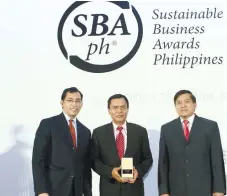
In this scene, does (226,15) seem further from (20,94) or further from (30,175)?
(30,175)

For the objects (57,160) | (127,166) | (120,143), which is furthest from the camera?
(120,143)

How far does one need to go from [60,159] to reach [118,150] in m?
0.47

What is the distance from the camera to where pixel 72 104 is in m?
3.31

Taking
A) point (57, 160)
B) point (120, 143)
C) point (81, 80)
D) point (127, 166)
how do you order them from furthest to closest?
1. point (81, 80)
2. point (120, 143)
3. point (57, 160)
4. point (127, 166)

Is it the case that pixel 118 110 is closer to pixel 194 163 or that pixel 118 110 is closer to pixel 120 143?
pixel 120 143

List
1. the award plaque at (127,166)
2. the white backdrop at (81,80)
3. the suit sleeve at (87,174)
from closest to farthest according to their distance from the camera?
the award plaque at (127,166) < the suit sleeve at (87,174) < the white backdrop at (81,80)

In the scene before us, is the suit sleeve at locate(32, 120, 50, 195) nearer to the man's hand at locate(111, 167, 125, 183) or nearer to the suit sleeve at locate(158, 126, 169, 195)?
the man's hand at locate(111, 167, 125, 183)

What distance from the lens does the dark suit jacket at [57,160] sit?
3.15 m

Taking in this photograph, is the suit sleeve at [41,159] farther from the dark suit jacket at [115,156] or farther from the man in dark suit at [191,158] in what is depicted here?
the man in dark suit at [191,158]

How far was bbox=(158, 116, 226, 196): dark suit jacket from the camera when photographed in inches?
124

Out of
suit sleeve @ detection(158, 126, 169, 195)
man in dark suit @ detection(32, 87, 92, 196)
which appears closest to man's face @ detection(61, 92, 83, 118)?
man in dark suit @ detection(32, 87, 92, 196)

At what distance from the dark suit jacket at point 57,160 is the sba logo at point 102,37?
2.26 feet

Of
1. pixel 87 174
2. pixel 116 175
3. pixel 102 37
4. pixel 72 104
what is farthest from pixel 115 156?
pixel 102 37

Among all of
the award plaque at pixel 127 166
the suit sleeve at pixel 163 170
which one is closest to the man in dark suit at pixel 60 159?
the award plaque at pixel 127 166
